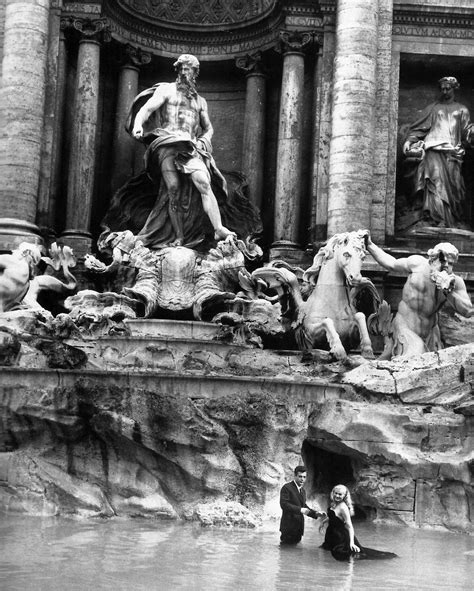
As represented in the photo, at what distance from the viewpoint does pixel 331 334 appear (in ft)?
45.5

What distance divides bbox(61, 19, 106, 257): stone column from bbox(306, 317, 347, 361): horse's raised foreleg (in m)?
5.21

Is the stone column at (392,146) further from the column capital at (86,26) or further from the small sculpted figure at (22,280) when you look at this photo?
the small sculpted figure at (22,280)

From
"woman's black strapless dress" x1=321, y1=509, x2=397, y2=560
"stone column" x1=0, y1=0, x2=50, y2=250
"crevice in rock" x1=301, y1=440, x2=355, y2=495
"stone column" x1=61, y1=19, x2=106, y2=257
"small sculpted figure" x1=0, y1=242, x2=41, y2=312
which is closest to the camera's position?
"woman's black strapless dress" x1=321, y1=509, x2=397, y2=560

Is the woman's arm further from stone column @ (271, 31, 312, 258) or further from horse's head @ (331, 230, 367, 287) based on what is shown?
stone column @ (271, 31, 312, 258)

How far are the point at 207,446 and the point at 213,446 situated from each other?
0.21ft

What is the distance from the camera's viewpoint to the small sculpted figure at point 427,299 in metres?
13.8

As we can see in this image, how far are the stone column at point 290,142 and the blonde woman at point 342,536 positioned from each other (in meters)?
9.20

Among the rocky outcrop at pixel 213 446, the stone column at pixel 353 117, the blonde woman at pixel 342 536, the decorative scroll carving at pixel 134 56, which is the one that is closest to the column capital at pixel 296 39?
the stone column at pixel 353 117

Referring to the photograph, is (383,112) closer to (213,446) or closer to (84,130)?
(84,130)

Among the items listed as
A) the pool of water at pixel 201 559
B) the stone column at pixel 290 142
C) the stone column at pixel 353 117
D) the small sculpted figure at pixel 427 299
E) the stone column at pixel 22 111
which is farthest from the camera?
the stone column at pixel 290 142

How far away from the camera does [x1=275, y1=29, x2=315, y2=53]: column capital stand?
18469mm

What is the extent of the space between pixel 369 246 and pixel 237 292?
2371 millimetres

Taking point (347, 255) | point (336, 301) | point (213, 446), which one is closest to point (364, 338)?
point (336, 301)

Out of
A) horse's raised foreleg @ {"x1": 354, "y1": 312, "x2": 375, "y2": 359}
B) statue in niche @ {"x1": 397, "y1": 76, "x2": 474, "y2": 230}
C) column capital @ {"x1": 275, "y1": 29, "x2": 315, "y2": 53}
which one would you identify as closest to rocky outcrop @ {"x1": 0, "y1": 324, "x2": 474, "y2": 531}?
horse's raised foreleg @ {"x1": 354, "y1": 312, "x2": 375, "y2": 359}
